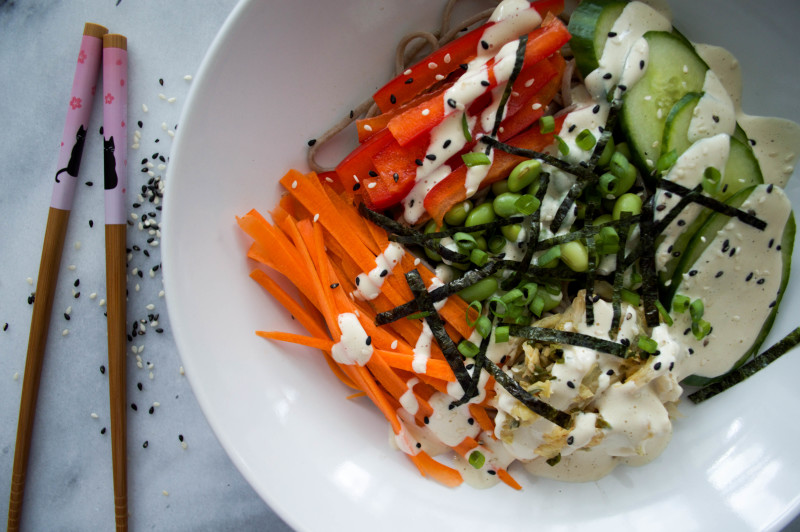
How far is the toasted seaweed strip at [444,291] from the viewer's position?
2.26m

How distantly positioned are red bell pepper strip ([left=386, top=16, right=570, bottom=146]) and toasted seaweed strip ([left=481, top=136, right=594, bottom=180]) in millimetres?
211

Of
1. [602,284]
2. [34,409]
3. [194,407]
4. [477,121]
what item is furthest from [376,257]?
[34,409]

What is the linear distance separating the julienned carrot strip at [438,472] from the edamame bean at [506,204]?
1160 mm

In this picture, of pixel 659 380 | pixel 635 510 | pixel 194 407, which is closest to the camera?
pixel 659 380

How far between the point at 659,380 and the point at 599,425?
1.02 ft

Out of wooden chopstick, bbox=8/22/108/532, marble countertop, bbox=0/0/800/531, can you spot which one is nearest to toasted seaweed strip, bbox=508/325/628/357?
marble countertop, bbox=0/0/800/531

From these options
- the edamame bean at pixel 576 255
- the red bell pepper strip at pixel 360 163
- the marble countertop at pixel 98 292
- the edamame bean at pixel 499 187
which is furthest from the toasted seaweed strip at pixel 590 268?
the marble countertop at pixel 98 292

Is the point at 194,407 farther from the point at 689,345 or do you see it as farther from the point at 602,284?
the point at 689,345

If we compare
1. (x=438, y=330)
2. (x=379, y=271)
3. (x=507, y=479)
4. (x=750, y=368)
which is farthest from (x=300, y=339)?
(x=750, y=368)

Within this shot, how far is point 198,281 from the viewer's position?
228cm

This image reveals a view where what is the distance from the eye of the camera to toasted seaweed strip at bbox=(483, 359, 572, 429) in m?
2.17

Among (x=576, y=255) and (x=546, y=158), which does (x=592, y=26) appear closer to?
(x=546, y=158)

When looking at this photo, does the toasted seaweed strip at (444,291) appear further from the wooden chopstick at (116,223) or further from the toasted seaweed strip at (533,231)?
the wooden chopstick at (116,223)

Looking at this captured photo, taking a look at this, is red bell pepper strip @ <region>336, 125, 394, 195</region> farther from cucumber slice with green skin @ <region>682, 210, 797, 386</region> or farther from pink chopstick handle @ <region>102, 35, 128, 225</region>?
cucumber slice with green skin @ <region>682, 210, 797, 386</region>
